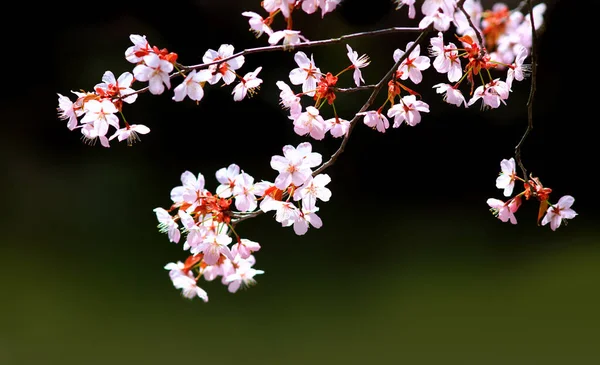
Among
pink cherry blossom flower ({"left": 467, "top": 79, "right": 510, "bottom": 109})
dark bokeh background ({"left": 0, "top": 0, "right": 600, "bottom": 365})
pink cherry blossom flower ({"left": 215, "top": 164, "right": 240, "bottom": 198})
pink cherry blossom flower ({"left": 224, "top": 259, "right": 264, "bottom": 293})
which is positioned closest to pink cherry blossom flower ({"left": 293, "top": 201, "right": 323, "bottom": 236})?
pink cherry blossom flower ({"left": 215, "top": 164, "right": 240, "bottom": 198})

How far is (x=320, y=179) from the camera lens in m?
0.92

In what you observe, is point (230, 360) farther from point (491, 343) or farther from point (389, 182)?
point (389, 182)

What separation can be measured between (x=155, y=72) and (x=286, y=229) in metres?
3.07

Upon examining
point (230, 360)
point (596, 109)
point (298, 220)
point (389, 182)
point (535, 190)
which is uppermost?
point (596, 109)

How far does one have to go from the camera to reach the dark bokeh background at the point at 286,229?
2.75m

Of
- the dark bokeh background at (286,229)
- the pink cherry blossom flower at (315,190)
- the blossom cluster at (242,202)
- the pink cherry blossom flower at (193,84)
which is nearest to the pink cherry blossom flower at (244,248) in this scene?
the blossom cluster at (242,202)

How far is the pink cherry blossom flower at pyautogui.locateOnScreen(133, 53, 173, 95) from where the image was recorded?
836 mm

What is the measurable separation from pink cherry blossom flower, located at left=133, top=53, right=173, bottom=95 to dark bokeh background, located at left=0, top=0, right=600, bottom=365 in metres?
1.87

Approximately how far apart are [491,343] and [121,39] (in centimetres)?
282

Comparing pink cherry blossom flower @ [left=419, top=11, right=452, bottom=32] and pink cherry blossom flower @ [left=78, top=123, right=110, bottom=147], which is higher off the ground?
pink cherry blossom flower @ [left=419, top=11, right=452, bottom=32]

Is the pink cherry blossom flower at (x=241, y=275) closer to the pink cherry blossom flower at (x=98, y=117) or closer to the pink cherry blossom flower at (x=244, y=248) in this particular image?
the pink cherry blossom flower at (x=244, y=248)

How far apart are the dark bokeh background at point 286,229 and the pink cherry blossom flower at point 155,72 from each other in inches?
73.5

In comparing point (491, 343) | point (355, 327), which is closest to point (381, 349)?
point (355, 327)

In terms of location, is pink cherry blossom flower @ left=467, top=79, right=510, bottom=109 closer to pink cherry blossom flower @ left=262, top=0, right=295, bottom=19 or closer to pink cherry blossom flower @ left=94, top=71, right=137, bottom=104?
pink cherry blossom flower @ left=262, top=0, right=295, bottom=19
